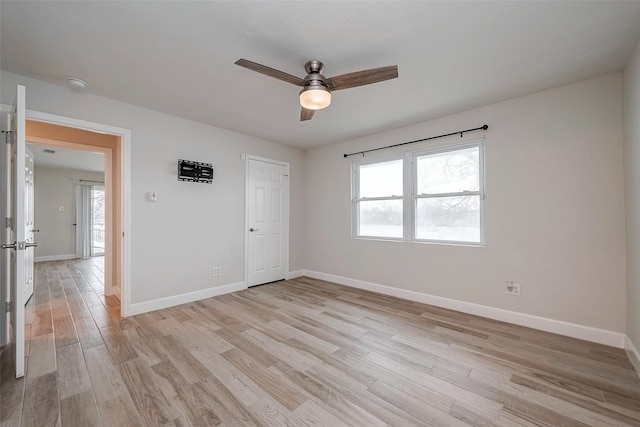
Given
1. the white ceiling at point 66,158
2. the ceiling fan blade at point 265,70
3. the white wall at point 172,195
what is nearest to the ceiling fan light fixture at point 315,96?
the ceiling fan blade at point 265,70

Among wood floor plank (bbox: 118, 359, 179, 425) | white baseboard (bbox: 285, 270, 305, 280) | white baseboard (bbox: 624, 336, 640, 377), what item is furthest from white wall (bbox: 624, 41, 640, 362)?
white baseboard (bbox: 285, 270, 305, 280)

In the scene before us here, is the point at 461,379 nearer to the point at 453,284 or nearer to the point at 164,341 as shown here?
the point at 453,284

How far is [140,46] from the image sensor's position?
2.10m

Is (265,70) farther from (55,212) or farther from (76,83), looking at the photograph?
(55,212)

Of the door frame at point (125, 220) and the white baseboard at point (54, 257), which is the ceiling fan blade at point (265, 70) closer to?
the door frame at point (125, 220)

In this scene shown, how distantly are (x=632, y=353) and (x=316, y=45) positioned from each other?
368 centimetres

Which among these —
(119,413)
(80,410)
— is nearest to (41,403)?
(80,410)

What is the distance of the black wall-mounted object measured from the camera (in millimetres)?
3598

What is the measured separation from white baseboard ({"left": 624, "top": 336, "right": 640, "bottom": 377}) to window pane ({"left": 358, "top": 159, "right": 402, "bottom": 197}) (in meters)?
2.69

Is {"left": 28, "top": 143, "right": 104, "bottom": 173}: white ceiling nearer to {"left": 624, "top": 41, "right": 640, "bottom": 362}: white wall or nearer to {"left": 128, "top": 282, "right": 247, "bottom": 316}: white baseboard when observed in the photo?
{"left": 128, "top": 282, "right": 247, "bottom": 316}: white baseboard

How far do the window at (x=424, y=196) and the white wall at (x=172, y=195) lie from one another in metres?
2.06

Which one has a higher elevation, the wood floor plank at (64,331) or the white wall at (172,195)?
the white wall at (172,195)

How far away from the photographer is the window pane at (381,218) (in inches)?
160

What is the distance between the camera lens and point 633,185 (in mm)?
2195
